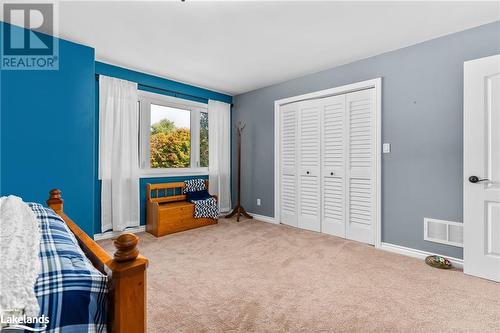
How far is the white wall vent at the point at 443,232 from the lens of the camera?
8.71 ft

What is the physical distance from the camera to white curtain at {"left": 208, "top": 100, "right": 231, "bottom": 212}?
4855mm

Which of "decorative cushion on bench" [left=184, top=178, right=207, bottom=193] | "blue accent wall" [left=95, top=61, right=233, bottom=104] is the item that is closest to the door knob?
"decorative cushion on bench" [left=184, top=178, right=207, bottom=193]

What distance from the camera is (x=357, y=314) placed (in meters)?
1.83

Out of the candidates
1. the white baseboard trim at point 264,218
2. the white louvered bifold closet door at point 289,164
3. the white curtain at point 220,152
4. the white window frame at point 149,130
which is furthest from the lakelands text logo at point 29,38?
the white baseboard trim at point 264,218

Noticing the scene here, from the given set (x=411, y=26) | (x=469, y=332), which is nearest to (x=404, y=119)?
(x=411, y=26)

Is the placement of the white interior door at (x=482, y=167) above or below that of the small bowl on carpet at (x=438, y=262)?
above

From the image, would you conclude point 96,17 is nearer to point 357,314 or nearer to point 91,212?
point 91,212

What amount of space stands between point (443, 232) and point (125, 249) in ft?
10.4

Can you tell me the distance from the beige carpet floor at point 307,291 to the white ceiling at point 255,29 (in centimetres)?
247

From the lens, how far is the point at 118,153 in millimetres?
3643

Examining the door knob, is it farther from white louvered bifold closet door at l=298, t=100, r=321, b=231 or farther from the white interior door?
white louvered bifold closet door at l=298, t=100, r=321, b=231

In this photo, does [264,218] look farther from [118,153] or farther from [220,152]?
[118,153]

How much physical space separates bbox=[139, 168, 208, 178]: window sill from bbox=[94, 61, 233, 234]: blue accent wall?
5 cm

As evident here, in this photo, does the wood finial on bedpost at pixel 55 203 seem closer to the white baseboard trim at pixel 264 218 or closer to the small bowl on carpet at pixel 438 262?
the white baseboard trim at pixel 264 218
